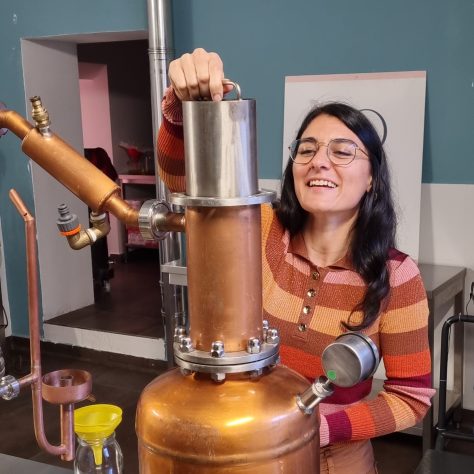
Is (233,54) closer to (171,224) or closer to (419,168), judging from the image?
(419,168)

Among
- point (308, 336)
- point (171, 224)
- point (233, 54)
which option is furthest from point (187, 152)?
point (233, 54)

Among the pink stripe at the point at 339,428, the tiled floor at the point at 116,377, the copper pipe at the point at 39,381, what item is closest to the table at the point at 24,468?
the copper pipe at the point at 39,381

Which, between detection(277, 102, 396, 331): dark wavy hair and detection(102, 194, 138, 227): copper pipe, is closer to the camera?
detection(102, 194, 138, 227): copper pipe

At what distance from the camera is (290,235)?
1.54m

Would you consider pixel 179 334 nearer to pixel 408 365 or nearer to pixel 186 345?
pixel 186 345

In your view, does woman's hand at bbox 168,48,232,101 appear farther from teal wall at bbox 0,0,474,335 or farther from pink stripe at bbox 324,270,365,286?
teal wall at bbox 0,0,474,335

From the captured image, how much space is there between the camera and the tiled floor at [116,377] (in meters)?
2.97

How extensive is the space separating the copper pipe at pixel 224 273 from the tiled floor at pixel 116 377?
2360 mm

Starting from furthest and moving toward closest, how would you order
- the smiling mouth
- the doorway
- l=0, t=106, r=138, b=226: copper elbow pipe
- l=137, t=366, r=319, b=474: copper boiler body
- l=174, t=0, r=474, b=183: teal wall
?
the doorway < l=174, t=0, r=474, b=183: teal wall < the smiling mouth < l=0, t=106, r=138, b=226: copper elbow pipe < l=137, t=366, r=319, b=474: copper boiler body

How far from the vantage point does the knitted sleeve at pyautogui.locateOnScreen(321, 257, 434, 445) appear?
4.07 feet

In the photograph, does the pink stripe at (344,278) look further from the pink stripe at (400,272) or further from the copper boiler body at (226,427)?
the copper boiler body at (226,427)

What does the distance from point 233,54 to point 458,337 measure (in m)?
1.86

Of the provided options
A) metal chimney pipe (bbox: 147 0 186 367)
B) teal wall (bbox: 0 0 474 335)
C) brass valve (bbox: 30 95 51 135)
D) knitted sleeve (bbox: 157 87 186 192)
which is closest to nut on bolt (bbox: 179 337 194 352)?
brass valve (bbox: 30 95 51 135)

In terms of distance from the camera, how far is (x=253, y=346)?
1.62 feet
